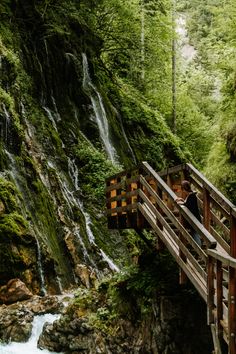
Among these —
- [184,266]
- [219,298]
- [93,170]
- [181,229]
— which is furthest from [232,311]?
[93,170]

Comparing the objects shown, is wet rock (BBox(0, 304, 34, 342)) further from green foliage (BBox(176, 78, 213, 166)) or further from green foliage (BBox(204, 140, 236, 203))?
green foliage (BBox(176, 78, 213, 166))

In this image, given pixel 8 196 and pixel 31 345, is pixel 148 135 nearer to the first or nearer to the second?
pixel 8 196

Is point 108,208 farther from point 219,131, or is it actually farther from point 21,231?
point 219,131

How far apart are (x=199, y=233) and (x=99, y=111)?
1792 centimetres

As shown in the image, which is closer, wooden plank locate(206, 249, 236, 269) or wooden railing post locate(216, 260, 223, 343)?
wooden plank locate(206, 249, 236, 269)

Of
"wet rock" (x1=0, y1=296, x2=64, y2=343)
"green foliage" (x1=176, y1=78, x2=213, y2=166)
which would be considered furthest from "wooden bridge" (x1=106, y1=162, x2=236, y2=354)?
"green foliage" (x1=176, y1=78, x2=213, y2=166)

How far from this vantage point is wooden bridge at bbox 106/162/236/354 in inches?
241

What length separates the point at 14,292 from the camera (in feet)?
38.0

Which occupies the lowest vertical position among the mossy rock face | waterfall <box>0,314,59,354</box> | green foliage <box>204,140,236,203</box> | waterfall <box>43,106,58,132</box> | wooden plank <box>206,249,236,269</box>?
waterfall <box>0,314,59,354</box>

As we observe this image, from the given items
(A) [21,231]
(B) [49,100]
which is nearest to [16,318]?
(A) [21,231]

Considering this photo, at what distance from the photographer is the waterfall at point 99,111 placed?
23281 mm

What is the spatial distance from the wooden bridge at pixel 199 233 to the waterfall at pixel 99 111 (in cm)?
1198

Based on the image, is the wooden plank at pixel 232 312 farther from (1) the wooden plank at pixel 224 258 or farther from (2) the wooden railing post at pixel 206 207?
(2) the wooden railing post at pixel 206 207

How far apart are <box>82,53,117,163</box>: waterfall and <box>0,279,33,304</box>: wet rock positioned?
11.8 meters
